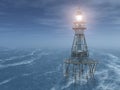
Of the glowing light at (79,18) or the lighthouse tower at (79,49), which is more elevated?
the glowing light at (79,18)

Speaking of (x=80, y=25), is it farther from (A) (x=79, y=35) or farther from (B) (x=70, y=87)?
Result: (B) (x=70, y=87)

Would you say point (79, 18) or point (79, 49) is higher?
point (79, 18)

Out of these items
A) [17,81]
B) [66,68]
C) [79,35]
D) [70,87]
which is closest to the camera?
[79,35]

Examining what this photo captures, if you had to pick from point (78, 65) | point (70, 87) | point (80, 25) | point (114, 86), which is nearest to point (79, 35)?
point (80, 25)

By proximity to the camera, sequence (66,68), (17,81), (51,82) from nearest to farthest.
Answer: (66,68) → (51,82) → (17,81)

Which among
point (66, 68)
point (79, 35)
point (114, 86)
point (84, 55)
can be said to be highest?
point (79, 35)

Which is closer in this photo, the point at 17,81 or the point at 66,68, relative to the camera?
the point at 66,68

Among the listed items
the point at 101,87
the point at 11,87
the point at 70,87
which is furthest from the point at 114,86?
the point at 11,87

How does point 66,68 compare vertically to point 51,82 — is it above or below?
above

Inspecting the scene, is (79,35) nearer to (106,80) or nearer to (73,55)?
(73,55)

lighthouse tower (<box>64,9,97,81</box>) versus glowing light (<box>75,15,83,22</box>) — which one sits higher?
glowing light (<box>75,15,83,22</box>)
